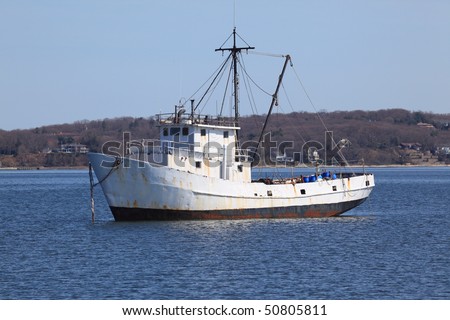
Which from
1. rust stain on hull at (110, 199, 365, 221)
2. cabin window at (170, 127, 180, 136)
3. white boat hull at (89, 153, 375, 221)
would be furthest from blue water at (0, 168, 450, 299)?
cabin window at (170, 127, 180, 136)

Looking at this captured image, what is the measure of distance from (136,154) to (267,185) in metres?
7.26

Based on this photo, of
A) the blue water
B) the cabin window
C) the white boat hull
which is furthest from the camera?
the cabin window

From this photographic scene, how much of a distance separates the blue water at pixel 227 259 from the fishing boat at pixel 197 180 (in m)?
0.87

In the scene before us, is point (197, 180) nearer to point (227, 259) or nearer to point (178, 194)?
point (178, 194)

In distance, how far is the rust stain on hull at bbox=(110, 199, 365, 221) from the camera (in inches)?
1826

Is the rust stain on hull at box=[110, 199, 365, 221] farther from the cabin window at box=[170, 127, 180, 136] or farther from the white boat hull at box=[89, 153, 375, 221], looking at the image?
the cabin window at box=[170, 127, 180, 136]

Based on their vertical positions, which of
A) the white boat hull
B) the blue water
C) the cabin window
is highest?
the cabin window

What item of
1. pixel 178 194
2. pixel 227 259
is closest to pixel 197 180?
pixel 178 194

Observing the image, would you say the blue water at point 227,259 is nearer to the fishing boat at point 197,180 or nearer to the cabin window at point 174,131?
the fishing boat at point 197,180

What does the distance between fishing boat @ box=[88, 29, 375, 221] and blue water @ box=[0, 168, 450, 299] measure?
865mm

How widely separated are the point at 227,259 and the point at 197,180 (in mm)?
10255

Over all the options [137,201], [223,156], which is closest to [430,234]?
[223,156]

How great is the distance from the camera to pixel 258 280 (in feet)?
103
